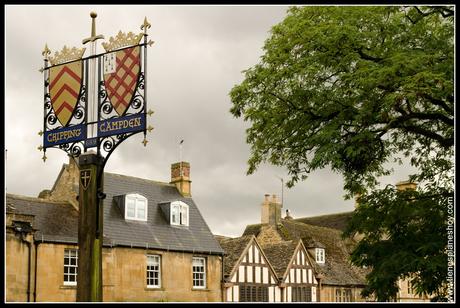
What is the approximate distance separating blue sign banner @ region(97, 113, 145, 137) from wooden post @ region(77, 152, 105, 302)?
0.49 m

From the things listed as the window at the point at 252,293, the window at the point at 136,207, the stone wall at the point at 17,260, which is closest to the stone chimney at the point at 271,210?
the window at the point at 252,293

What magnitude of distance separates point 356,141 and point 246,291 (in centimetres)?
1997

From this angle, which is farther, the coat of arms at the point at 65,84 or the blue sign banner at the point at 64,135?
the coat of arms at the point at 65,84

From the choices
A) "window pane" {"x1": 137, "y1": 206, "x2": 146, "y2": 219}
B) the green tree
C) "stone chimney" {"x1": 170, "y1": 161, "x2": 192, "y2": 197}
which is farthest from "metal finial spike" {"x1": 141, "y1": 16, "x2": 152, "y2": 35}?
"stone chimney" {"x1": 170, "y1": 161, "x2": 192, "y2": 197}

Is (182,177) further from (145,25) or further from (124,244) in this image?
(145,25)

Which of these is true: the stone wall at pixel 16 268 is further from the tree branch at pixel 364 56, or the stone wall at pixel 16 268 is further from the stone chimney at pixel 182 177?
the tree branch at pixel 364 56

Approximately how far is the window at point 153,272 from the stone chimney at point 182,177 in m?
5.93

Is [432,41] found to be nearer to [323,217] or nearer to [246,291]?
[246,291]

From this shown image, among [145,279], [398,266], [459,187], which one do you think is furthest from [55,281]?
[459,187]

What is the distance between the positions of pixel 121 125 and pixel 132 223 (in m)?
21.0

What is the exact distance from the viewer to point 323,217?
55.8 meters

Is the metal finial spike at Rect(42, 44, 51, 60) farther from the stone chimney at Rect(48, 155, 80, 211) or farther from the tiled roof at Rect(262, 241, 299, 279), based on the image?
the tiled roof at Rect(262, 241, 299, 279)

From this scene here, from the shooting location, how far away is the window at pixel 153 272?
31953 mm

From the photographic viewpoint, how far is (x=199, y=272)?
3434 cm
